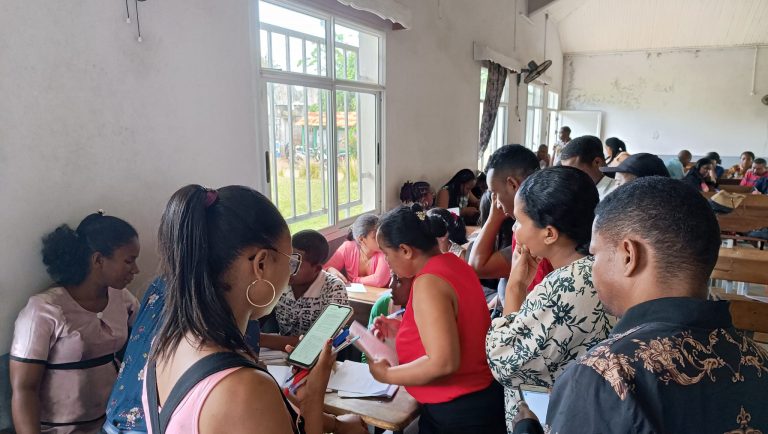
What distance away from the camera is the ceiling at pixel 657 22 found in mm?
9719

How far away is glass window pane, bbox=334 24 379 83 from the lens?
401 cm

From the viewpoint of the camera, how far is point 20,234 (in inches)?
71.2

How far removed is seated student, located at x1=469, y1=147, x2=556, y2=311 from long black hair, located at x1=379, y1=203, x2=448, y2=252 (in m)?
0.42

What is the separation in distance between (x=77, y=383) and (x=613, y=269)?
1.86 metres

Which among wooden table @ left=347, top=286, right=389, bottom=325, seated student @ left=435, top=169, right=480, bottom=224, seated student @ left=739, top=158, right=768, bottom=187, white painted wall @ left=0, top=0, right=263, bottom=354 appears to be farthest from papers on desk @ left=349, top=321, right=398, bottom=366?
seated student @ left=739, top=158, right=768, bottom=187

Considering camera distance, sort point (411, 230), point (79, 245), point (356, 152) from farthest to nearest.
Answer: point (356, 152) < point (79, 245) < point (411, 230)

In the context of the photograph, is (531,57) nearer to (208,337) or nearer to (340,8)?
(340,8)

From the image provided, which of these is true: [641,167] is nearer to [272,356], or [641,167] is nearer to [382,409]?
[382,409]

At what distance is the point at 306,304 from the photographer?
2326mm

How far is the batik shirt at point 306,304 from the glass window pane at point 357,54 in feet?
7.38

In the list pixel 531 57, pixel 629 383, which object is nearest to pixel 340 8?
pixel 629 383

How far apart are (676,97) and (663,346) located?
42.5 feet

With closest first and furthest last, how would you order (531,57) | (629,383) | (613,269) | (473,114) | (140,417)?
(629,383) < (613,269) < (140,417) < (473,114) < (531,57)

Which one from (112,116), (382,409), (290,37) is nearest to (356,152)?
(290,37)
